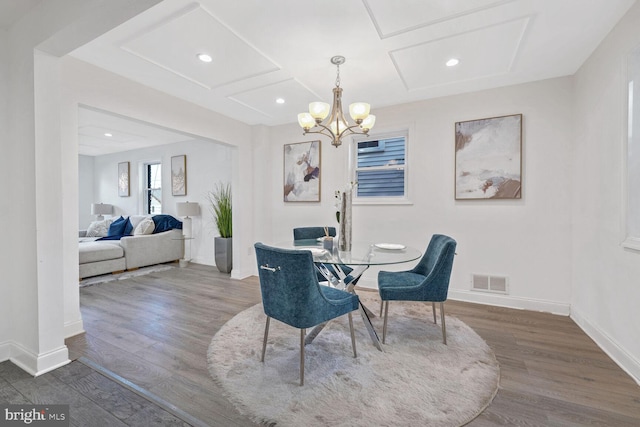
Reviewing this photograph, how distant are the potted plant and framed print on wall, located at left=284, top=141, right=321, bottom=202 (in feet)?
3.88

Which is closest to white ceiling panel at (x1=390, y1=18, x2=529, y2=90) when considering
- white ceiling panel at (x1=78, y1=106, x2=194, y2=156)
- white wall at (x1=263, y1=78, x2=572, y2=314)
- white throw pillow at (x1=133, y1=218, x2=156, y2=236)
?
white wall at (x1=263, y1=78, x2=572, y2=314)

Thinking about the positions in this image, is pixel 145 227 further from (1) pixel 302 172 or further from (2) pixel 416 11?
(2) pixel 416 11

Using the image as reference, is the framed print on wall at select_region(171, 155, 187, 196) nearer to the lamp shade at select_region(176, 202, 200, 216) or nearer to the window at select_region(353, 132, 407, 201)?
the lamp shade at select_region(176, 202, 200, 216)

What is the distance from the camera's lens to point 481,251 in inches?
132

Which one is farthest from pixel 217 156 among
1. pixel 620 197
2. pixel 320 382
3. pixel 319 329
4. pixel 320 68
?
pixel 620 197

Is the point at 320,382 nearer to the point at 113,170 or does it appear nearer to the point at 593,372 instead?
the point at 593,372

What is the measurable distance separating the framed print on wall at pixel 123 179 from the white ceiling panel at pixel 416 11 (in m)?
6.68

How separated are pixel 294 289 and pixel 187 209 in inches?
168

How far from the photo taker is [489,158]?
3236 mm

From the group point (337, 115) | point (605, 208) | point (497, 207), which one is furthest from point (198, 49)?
point (605, 208)

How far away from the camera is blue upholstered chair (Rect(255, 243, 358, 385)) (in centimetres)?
175

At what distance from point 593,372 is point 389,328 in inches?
56.0

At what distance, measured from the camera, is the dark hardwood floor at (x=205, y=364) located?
1559 mm

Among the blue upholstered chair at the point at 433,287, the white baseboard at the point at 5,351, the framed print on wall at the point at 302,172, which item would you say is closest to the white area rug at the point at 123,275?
the white baseboard at the point at 5,351
